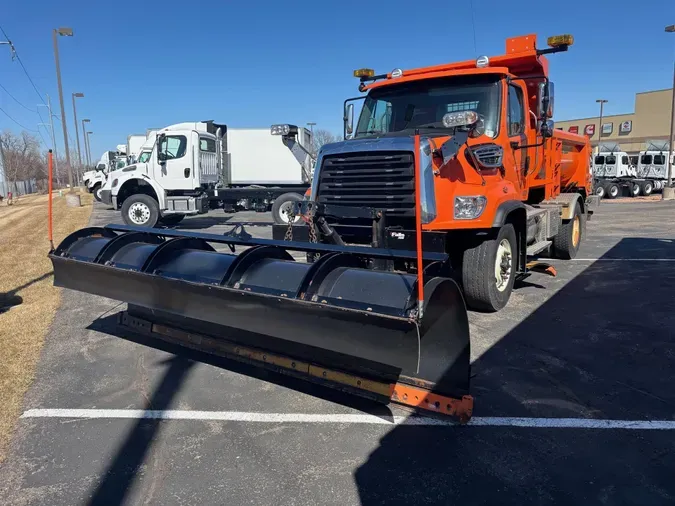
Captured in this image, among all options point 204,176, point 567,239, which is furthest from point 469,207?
point 204,176

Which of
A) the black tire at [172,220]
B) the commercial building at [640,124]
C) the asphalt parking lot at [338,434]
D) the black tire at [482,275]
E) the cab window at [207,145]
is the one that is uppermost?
the commercial building at [640,124]

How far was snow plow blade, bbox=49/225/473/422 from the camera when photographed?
3033 mm

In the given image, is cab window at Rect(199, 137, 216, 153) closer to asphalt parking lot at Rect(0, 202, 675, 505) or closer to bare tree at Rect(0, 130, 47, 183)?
asphalt parking lot at Rect(0, 202, 675, 505)

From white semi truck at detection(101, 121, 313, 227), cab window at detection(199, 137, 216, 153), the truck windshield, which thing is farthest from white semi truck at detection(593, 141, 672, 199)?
the truck windshield

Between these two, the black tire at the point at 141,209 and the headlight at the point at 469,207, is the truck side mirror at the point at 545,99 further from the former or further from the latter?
the black tire at the point at 141,209

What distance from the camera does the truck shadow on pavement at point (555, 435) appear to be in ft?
9.06

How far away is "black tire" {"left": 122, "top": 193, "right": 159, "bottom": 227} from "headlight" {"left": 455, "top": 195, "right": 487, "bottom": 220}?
1203cm

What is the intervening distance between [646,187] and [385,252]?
33.9 m

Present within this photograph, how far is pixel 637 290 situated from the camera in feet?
23.0

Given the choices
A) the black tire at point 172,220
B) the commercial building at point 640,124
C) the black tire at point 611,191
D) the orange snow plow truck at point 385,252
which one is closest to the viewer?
the orange snow plow truck at point 385,252

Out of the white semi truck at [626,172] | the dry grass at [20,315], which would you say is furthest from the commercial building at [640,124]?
the dry grass at [20,315]

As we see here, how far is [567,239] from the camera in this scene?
30.0ft

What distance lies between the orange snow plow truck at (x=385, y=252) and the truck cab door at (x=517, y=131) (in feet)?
0.14

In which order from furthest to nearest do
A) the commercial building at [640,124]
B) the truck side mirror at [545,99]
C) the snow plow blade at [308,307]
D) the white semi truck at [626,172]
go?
the commercial building at [640,124] < the white semi truck at [626,172] < the truck side mirror at [545,99] < the snow plow blade at [308,307]
